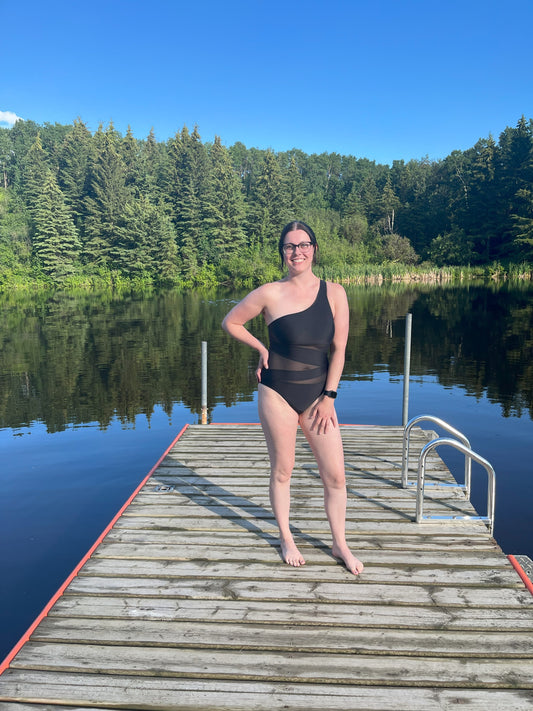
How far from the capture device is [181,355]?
1811 centimetres

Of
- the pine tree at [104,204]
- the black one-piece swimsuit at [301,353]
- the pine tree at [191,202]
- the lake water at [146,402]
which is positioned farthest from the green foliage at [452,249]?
the black one-piece swimsuit at [301,353]

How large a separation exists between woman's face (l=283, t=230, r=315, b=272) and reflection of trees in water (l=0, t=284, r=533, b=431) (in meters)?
8.78

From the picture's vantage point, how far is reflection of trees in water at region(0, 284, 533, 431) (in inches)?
504

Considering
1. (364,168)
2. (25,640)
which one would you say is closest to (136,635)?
(25,640)

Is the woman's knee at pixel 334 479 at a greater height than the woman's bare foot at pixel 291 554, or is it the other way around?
the woman's knee at pixel 334 479

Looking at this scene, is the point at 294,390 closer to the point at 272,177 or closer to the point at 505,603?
the point at 505,603

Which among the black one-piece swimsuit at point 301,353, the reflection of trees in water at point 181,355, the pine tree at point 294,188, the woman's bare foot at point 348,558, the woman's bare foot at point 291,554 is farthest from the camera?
the pine tree at point 294,188

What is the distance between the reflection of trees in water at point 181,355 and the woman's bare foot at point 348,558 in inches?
329

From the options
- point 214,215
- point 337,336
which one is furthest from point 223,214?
point 337,336

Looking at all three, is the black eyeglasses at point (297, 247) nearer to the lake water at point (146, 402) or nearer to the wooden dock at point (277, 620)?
the wooden dock at point (277, 620)

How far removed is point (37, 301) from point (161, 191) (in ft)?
108

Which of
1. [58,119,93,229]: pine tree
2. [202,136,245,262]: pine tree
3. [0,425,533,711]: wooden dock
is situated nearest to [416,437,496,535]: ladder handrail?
[0,425,533,711]: wooden dock

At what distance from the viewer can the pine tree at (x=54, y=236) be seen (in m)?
51.8

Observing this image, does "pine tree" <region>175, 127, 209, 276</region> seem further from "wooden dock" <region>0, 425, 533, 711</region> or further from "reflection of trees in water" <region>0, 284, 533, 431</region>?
"wooden dock" <region>0, 425, 533, 711</region>
